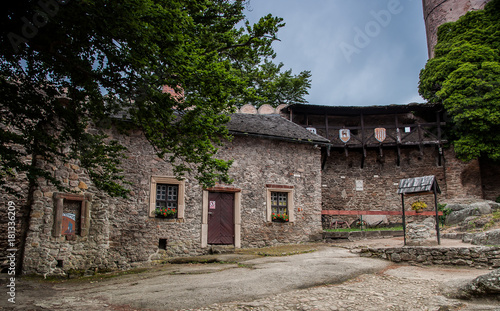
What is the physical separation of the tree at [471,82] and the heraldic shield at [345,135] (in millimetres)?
5161

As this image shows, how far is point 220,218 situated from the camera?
12.3 m

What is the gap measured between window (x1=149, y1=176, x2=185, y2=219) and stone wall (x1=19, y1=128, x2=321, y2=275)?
0.55ft

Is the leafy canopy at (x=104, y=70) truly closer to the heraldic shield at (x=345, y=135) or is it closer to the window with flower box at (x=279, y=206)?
the window with flower box at (x=279, y=206)

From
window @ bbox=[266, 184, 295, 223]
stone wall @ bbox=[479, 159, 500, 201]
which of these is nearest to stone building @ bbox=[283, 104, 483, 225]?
stone wall @ bbox=[479, 159, 500, 201]

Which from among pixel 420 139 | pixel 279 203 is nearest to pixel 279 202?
pixel 279 203

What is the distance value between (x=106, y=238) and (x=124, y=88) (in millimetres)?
5911

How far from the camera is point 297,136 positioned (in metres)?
14.2

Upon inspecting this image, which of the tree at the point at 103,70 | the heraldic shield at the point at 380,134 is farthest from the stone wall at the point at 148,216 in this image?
the heraldic shield at the point at 380,134

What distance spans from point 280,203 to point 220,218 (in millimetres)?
2499

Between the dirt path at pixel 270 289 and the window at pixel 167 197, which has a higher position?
the window at pixel 167 197

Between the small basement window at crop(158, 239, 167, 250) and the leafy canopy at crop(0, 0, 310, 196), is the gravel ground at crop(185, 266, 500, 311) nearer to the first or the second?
the leafy canopy at crop(0, 0, 310, 196)

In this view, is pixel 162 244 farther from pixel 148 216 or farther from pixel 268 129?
pixel 268 129

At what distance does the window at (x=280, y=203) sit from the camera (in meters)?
13.0

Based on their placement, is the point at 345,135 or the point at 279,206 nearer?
the point at 279,206
